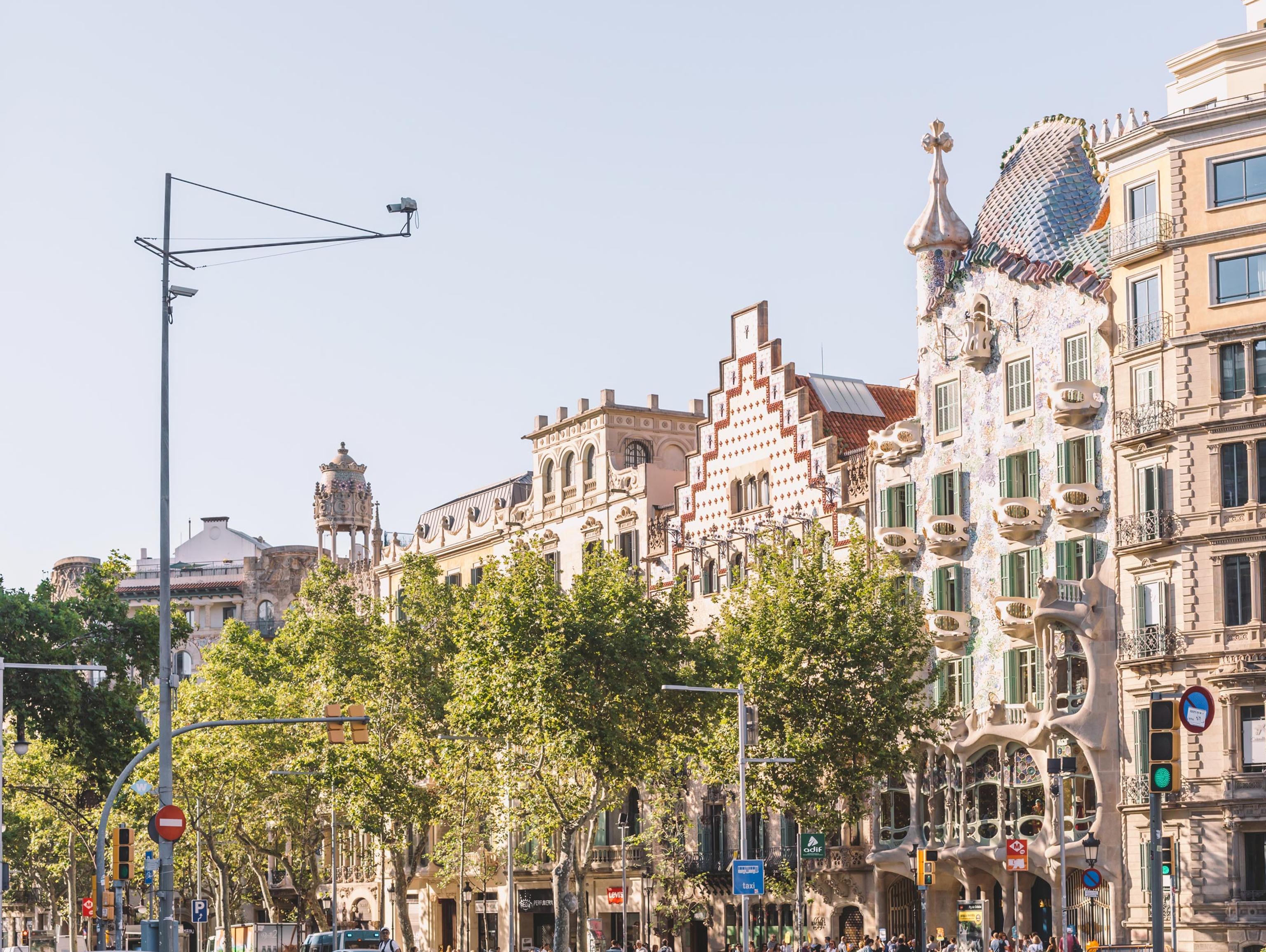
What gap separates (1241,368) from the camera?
49.8 meters

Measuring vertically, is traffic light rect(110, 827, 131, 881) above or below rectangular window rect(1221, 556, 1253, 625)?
below

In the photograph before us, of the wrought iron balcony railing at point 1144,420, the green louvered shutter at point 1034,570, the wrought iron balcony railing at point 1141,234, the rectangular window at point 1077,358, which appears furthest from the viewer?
the green louvered shutter at point 1034,570

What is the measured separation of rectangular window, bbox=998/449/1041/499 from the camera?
5588cm

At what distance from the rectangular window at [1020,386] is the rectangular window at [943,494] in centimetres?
307

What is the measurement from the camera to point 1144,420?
51.2m

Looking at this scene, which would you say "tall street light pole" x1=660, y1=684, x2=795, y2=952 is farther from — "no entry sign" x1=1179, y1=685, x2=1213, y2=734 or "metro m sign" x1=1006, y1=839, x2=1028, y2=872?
"no entry sign" x1=1179, y1=685, x2=1213, y2=734

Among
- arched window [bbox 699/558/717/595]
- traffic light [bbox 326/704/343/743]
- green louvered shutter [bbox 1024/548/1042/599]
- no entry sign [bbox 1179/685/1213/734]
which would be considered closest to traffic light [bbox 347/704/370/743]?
traffic light [bbox 326/704/343/743]

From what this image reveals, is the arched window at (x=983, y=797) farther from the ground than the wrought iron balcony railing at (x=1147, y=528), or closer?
closer

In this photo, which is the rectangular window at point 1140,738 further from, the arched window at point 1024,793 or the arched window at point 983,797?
the arched window at point 983,797

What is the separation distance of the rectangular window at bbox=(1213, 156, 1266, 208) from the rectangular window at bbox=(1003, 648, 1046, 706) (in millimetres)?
12993

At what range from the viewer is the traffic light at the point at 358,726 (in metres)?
37.3

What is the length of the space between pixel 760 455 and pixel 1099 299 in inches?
638

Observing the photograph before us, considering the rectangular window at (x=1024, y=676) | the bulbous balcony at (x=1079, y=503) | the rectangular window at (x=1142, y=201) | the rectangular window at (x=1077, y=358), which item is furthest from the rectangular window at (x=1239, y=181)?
the rectangular window at (x=1024, y=676)

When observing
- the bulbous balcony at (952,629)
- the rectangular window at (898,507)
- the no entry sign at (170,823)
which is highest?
the rectangular window at (898,507)
